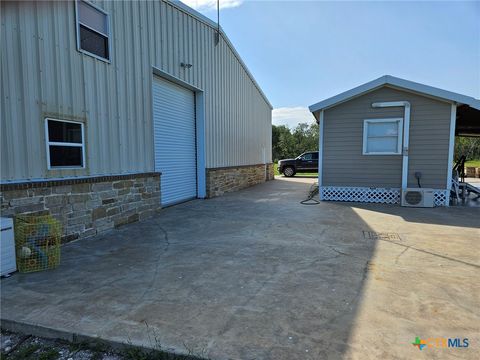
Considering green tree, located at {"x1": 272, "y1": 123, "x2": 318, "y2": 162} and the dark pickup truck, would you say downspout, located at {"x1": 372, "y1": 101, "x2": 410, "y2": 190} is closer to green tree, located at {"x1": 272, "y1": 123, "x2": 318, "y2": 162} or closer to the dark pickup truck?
the dark pickup truck

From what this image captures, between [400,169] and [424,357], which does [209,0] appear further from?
[424,357]

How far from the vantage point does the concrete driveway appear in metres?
2.20

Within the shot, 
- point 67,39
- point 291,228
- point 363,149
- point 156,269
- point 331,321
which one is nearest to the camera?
point 331,321

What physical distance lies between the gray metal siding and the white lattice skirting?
152 mm

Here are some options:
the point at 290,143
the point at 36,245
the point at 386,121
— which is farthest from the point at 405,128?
the point at 290,143

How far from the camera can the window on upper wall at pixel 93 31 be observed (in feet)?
16.6

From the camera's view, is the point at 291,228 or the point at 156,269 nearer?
the point at 156,269

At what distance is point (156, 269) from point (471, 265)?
391 cm

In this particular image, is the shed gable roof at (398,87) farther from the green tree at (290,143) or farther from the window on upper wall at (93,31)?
the green tree at (290,143)

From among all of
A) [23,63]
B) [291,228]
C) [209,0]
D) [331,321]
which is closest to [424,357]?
[331,321]

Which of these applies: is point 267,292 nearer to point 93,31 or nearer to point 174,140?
point 93,31

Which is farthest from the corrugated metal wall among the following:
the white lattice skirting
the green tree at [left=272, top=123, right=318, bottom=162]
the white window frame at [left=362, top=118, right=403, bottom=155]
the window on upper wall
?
the green tree at [left=272, top=123, right=318, bottom=162]

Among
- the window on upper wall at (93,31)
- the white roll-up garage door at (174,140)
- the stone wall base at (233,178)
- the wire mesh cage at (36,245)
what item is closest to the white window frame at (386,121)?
the stone wall base at (233,178)

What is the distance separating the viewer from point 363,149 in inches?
341
